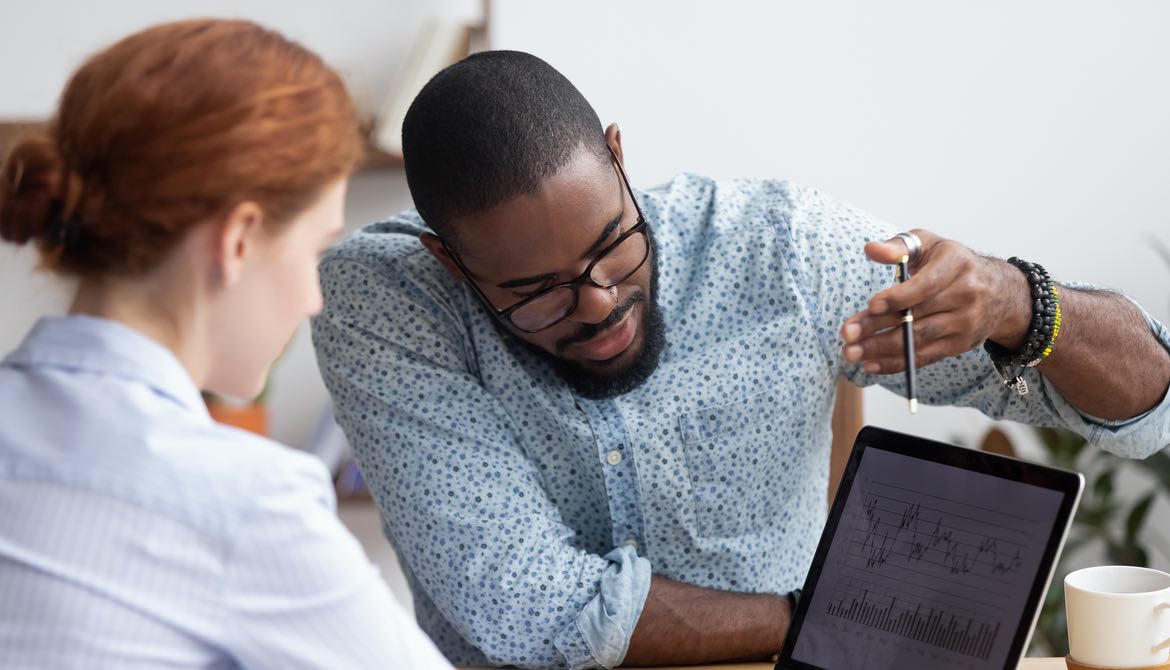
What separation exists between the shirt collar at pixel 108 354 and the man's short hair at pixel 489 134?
1.75 ft

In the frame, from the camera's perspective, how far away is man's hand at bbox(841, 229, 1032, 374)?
47.1 inches

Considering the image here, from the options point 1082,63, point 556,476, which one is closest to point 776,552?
point 556,476

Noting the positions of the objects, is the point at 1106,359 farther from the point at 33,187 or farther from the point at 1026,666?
the point at 33,187

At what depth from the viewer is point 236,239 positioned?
0.89 m

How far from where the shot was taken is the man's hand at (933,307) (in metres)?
1.20

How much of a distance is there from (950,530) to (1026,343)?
13.3 inches

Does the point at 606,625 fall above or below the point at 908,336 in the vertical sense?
below

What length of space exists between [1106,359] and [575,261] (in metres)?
0.58

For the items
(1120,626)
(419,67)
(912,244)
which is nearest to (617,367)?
(912,244)

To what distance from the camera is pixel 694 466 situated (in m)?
1.53

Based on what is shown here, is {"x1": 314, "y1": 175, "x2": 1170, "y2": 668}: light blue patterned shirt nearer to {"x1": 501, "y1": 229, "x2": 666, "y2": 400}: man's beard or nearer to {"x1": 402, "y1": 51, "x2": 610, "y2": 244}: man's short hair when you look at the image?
{"x1": 501, "y1": 229, "x2": 666, "y2": 400}: man's beard

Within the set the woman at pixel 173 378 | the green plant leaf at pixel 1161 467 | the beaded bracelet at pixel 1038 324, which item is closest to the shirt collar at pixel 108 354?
the woman at pixel 173 378

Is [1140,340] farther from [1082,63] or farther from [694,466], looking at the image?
[1082,63]

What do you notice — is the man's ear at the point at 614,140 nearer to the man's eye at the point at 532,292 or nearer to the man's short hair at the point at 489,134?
the man's short hair at the point at 489,134
